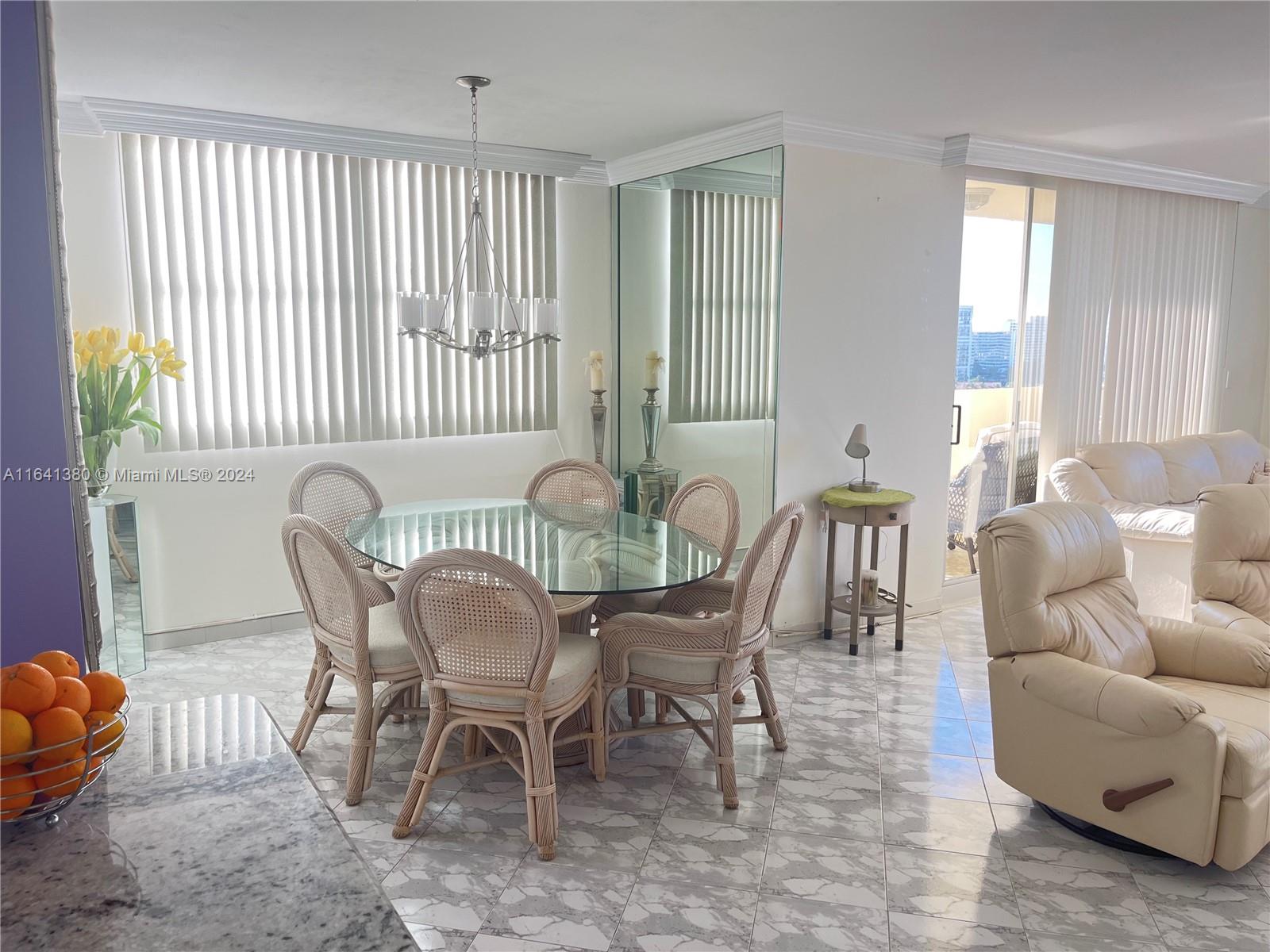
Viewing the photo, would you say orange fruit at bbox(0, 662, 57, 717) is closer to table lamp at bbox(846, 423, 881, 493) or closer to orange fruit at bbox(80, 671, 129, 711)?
orange fruit at bbox(80, 671, 129, 711)

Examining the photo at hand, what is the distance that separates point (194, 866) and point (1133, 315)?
6.17 m

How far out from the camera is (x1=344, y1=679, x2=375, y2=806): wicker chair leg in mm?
2955

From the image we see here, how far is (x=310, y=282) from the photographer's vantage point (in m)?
4.61

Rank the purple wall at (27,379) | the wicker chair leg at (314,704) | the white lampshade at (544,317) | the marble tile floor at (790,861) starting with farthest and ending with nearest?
the white lampshade at (544,317)
the wicker chair leg at (314,704)
the marble tile floor at (790,861)
the purple wall at (27,379)

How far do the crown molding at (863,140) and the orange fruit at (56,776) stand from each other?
3842 millimetres

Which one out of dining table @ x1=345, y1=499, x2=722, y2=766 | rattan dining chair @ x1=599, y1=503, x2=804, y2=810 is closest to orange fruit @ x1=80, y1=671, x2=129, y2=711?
dining table @ x1=345, y1=499, x2=722, y2=766

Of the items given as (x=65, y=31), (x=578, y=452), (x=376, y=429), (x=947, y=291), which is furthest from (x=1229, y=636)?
(x=65, y=31)

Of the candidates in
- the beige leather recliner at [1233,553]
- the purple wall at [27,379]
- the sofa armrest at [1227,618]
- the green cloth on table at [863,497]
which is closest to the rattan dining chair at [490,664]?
the purple wall at [27,379]

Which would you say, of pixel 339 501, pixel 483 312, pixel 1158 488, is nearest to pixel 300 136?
pixel 483 312

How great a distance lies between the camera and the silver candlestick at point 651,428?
531 cm

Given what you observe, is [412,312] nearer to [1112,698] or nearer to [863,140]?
[863,140]

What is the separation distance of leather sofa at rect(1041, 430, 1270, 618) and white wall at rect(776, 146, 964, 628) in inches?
36.3

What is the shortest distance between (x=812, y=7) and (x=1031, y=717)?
2.26 metres

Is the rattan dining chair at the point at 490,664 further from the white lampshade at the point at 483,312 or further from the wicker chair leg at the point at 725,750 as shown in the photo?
the white lampshade at the point at 483,312
